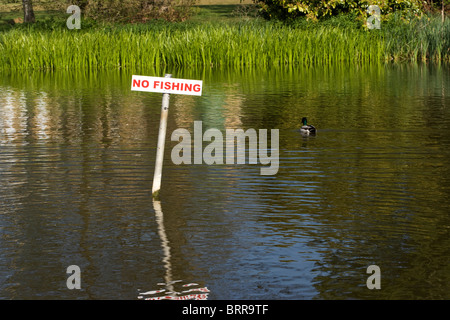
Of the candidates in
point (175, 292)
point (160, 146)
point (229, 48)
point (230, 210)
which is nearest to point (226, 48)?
point (229, 48)

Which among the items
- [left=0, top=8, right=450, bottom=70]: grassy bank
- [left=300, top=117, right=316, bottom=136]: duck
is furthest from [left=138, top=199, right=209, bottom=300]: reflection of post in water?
[left=0, top=8, right=450, bottom=70]: grassy bank

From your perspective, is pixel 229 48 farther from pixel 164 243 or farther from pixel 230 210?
pixel 164 243

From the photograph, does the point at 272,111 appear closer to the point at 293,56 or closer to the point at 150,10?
the point at 293,56

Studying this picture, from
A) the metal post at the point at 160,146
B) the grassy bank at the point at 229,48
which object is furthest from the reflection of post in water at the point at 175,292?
the grassy bank at the point at 229,48

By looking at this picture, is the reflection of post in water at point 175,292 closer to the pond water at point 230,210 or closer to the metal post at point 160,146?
the pond water at point 230,210

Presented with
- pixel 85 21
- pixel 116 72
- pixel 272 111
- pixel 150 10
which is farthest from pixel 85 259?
pixel 150 10

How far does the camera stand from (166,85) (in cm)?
1045

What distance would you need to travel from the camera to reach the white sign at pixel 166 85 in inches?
406

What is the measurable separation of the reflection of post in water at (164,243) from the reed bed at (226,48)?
72.9ft

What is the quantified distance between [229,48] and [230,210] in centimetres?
2285

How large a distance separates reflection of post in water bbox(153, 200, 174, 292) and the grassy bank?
22171 mm

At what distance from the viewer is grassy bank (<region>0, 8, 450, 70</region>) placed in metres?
32.3

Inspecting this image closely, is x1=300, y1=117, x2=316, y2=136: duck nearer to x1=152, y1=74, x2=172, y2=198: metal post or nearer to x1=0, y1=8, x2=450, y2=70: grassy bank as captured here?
x1=152, y1=74, x2=172, y2=198: metal post

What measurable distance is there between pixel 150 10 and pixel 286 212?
39651mm
